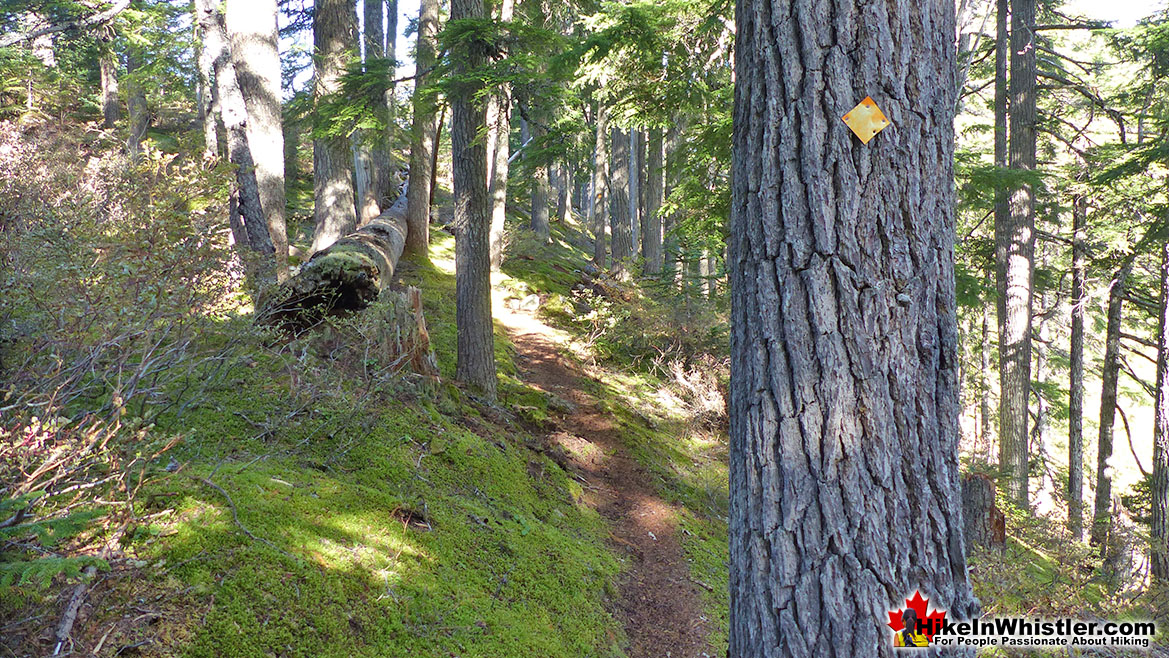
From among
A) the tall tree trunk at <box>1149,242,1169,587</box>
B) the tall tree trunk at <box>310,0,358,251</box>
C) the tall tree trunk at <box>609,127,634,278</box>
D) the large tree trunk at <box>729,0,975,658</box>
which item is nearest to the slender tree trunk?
the tall tree trunk at <box>1149,242,1169,587</box>

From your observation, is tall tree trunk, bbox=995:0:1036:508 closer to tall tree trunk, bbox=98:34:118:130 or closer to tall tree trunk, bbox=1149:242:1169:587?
tall tree trunk, bbox=1149:242:1169:587

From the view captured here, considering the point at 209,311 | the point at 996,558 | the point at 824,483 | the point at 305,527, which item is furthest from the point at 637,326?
the point at 824,483

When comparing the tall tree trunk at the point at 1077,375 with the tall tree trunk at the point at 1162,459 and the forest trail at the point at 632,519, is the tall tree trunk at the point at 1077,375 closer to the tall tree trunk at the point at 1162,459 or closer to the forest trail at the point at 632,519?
the tall tree trunk at the point at 1162,459

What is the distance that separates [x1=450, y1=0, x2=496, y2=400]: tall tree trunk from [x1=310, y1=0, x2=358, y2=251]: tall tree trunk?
441cm

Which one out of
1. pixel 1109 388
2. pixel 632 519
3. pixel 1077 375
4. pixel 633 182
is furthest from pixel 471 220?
pixel 1109 388

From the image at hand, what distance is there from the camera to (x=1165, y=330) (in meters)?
8.83

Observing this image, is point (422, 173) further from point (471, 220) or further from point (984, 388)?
point (984, 388)

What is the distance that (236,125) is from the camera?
793 centimetres

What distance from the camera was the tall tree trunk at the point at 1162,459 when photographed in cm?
848

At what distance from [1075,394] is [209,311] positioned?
565 inches

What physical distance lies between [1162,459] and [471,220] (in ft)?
33.2

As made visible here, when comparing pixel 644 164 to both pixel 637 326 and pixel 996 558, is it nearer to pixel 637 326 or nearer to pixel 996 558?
pixel 637 326

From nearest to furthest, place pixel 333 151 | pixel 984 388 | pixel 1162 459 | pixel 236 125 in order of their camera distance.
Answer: pixel 236 125, pixel 1162 459, pixel 333 151, pixel 984 388

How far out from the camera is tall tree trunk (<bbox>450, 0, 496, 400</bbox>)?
22.5 feet
